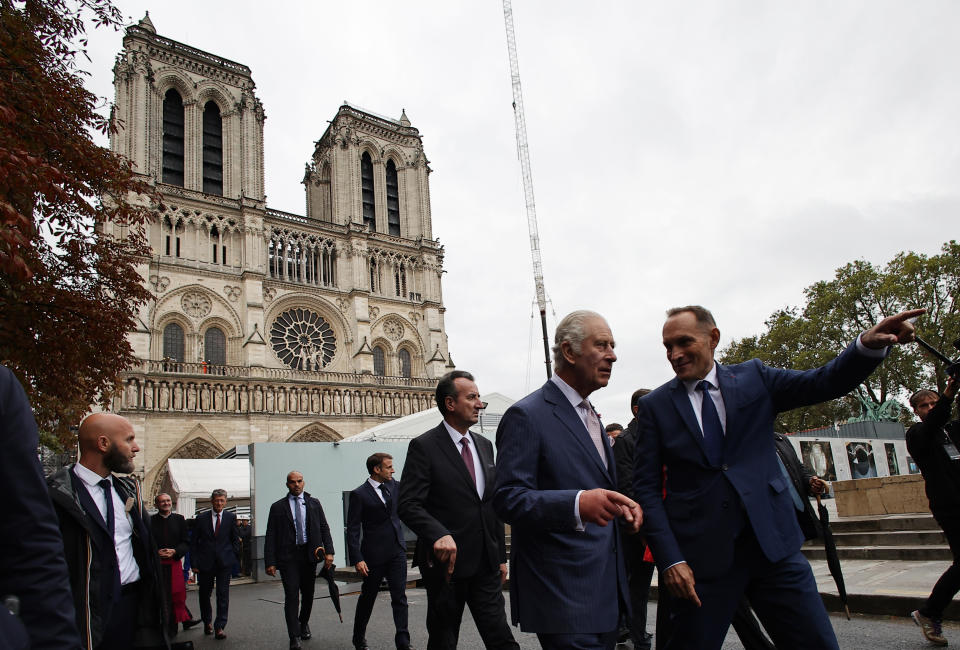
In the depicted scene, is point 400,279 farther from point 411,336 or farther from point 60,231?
point 60,231

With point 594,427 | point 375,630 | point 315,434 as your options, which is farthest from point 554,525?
point 315,434

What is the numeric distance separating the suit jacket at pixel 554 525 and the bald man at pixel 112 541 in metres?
2.07

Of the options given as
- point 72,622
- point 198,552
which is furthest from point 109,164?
point 72,622

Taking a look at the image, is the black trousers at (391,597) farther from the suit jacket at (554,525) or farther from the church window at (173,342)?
the church window at (173,342)

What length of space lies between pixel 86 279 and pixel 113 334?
1.16 meters

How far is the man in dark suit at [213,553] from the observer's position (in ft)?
27.3

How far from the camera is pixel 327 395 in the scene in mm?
34812

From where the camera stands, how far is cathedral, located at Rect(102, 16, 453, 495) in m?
31.6

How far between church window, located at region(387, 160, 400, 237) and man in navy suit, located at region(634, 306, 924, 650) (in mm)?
40765

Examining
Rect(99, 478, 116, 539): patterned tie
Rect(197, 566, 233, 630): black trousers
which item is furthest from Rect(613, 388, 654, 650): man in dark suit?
Rect(197, 566, 233, 630): black trousers

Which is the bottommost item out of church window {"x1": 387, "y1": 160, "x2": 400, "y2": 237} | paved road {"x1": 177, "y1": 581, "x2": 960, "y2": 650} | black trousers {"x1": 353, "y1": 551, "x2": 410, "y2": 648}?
paved road {"x1": 177, "y1": 581, "x2": 960, "y2": 650}

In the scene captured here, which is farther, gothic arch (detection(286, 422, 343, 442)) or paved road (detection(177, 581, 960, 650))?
gothic arch (detection(286, 422, 343, 442))

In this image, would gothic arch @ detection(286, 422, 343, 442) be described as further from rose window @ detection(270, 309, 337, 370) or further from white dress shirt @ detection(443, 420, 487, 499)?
white dress shirt @ detection(443, 420, 487, 499)

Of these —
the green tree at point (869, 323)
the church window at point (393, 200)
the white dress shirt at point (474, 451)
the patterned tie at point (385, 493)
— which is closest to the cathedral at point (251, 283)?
the church window at point (393, 200)
